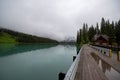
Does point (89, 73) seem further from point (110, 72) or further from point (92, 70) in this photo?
point (110, 72)

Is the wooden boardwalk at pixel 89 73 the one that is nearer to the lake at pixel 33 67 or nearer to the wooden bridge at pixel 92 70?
the wooden bridge at pixel 92 70

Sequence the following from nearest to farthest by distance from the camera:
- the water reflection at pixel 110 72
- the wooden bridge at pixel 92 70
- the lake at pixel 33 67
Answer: the wooden bridge at pixel 92 70, the water reflection at pixel 110 72, the lake at pixel 33 67

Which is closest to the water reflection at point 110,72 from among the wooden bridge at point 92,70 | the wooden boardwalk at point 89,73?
the wooden bridge at point 92,70

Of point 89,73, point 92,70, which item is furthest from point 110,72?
point 89,73

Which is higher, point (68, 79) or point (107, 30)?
point (107, 30)

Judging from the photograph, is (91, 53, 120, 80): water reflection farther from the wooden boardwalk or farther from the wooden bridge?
the wooden boardwalk

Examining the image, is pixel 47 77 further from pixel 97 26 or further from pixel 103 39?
pixel 97 26

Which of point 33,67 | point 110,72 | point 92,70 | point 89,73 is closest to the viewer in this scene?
point 89,73

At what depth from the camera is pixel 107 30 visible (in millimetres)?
70812

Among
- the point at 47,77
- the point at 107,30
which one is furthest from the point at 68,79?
the point at 107,30

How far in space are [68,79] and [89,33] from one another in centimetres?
8746

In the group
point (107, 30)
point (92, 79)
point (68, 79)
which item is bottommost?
point (92, 79)

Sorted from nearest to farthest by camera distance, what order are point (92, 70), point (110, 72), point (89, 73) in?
point (89, 73), point (110, 72), point (92, 70)

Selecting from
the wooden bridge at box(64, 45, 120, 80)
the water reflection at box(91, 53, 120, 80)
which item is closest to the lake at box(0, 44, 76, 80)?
the wooden bridge at box(64, 45, 120, 80)
